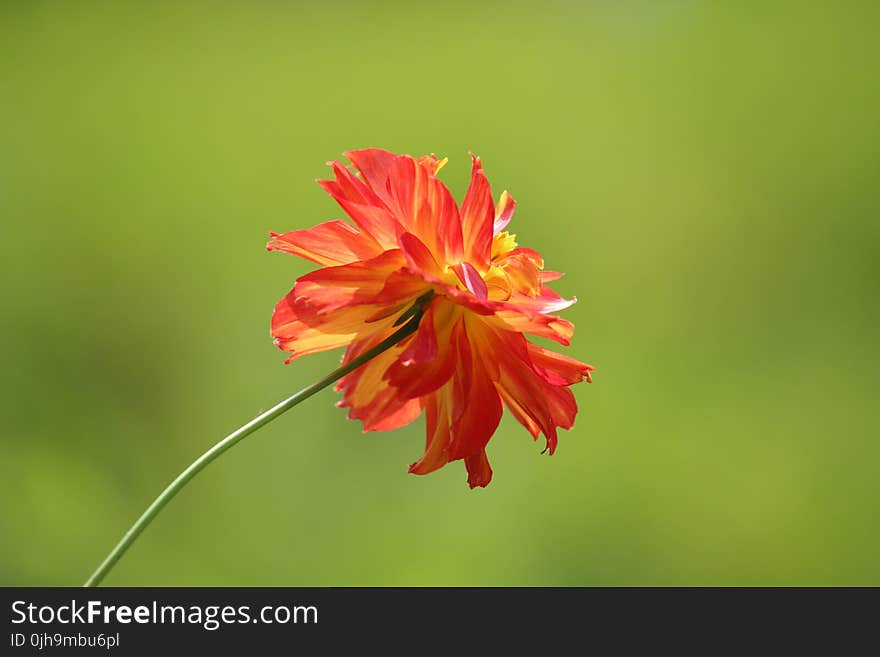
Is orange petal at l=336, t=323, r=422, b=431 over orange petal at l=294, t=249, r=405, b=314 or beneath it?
beneath

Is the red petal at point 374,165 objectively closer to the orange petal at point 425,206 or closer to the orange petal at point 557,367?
the orange petal at point 425,206

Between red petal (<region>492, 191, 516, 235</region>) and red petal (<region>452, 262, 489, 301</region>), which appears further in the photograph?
red petal (<region>492, 191, 516, 235</region>)

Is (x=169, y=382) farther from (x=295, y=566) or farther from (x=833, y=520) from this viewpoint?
(x=833, y=520)

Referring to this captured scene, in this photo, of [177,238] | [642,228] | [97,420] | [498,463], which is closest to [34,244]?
[177,238]

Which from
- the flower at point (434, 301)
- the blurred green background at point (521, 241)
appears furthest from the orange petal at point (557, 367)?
the blurred green background at point (521, 241)

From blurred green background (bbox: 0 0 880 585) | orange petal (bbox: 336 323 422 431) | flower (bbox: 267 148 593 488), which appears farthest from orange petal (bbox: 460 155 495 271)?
blurred green background (bbox: 0 0 880 585)

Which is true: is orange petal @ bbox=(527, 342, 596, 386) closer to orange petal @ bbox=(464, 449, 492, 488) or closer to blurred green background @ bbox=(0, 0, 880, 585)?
orange petal @ bbox=(464, 449, 492, 488)
